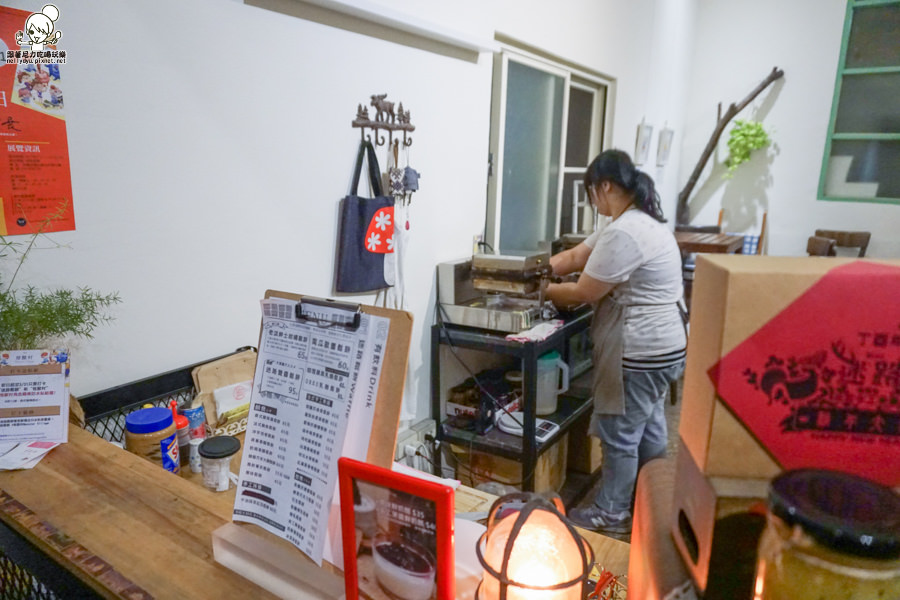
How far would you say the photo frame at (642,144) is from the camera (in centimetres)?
432

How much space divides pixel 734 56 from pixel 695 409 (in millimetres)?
6036

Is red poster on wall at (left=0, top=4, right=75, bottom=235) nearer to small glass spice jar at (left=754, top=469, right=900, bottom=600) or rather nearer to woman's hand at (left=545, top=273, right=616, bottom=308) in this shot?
small glass spice jar at (left=754, top=469, right=900, bottom=600)

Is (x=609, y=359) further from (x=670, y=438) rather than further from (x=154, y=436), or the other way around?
(x=154, y=436)

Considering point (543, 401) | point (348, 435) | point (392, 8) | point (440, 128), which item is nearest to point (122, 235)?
point (348, 435)

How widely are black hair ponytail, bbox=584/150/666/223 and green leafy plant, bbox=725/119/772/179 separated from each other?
3841 millimetres

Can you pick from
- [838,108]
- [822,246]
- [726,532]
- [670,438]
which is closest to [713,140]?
[838,108]

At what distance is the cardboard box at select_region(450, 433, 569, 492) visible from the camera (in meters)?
2.45

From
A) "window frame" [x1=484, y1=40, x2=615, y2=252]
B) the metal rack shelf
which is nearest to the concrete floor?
the metal rack shelf

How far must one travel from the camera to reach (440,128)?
2355mm

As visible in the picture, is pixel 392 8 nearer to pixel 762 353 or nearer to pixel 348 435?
pixel 348 435

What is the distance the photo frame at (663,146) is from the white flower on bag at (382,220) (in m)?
3.60

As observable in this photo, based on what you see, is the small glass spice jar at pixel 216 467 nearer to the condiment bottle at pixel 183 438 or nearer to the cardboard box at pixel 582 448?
the condiment bottle at pixel 183 438

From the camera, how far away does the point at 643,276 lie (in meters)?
2.17

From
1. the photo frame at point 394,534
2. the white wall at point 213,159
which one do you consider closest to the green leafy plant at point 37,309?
the white wall at point 213,159
